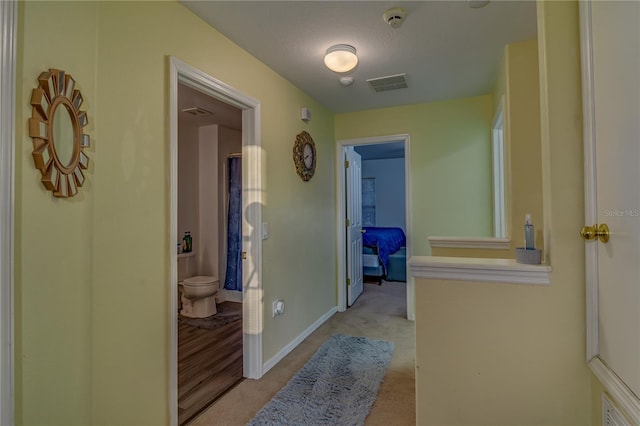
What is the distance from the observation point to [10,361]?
1.03 m

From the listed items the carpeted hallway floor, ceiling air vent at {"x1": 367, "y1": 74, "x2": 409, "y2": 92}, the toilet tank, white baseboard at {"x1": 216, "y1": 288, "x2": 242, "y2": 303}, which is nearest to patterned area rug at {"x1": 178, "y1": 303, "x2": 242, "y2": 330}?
white baseboard at {"x1": 216, "y1": 288, "x2": 242, "y2": 303}

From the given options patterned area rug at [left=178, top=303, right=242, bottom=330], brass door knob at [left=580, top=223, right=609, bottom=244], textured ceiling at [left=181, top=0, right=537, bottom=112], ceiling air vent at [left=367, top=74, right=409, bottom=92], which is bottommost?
patterned area rug at [left=178, top=303, right=242, bottom=330]

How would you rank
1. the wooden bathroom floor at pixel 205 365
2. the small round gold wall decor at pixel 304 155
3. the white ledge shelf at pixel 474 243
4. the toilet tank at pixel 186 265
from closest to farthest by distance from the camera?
the wooden bathroom floor at pixel 205 365
the white ledge shelf at pixel 474 243
the small round gold wall decor at pixel 304 155
the toilet tank at pixel 186 265

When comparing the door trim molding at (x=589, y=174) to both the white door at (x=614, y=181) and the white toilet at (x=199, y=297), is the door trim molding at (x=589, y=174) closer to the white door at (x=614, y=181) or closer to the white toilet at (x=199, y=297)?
the white door at (x=614, y=181)

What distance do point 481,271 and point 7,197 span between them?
66.3 inches

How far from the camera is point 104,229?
54.6 inches

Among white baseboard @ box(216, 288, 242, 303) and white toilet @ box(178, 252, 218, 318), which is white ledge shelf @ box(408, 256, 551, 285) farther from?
white baseboard @ box(216, 288, 242, 303)

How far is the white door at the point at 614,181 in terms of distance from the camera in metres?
0.92

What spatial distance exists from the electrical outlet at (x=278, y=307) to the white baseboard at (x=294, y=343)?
33 centimetres

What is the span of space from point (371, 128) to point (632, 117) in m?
2.92

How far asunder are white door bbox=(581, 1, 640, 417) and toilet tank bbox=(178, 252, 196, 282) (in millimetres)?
4006

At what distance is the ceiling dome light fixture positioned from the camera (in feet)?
7.04

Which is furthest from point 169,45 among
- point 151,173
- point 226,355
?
point 226,355

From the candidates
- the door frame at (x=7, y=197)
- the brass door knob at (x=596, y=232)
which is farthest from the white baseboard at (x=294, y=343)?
the brass door knob at (x=596, y=232)
